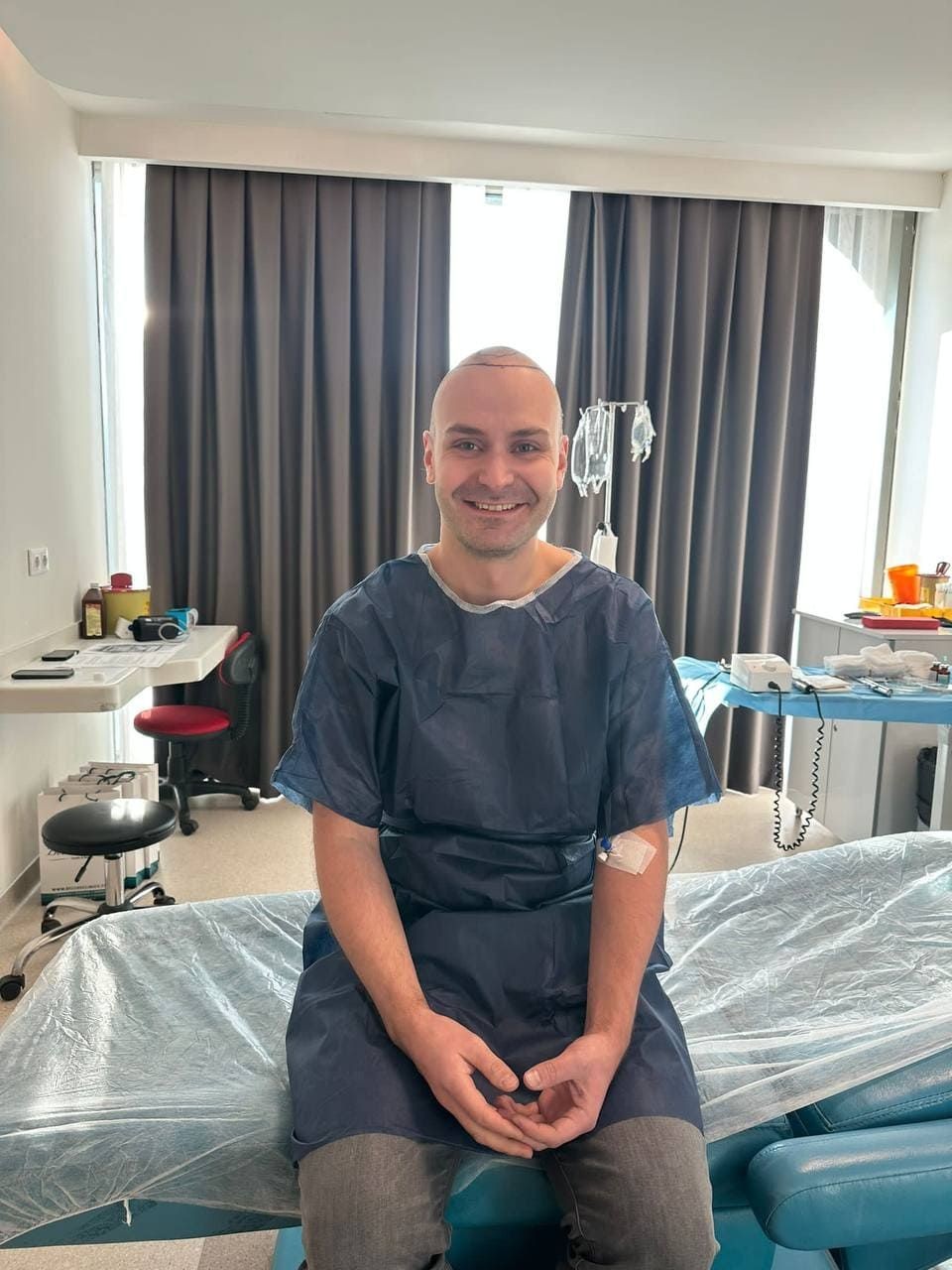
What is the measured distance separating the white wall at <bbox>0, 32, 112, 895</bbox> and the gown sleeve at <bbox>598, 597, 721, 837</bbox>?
2.17 metres

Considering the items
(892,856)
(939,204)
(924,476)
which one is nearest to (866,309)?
(939,204)

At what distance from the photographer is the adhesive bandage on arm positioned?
1.29 meters

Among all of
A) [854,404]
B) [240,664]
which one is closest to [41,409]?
[240,664]

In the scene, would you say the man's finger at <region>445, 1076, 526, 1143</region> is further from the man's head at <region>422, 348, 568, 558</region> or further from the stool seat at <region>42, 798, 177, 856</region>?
the stool seat at <region>42, 798, 177, 856</region>

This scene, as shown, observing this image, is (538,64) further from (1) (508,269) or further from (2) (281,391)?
(2) (281,391)

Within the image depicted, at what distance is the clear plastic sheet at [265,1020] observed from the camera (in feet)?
3.65

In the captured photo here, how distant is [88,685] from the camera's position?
253 cm

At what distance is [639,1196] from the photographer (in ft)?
3.38

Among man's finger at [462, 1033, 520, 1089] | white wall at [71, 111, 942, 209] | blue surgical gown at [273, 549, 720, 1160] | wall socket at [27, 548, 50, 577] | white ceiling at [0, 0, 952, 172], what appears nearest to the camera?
man's finger at [462, 1033, 520, 1089]

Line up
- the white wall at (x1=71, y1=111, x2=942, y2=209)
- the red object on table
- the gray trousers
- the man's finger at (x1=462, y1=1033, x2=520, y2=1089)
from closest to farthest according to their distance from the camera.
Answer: the gray trousers < the man's finger at (x1=462, y1=1033, x2=520, y2=1089) < the red object on table < the white wall at (x1=71, y1=111, x2=942, y2=209)

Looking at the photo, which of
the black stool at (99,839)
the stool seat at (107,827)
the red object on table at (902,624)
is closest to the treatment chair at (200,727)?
the black stool at (99,839)

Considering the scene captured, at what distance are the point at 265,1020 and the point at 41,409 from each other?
2.48 metres

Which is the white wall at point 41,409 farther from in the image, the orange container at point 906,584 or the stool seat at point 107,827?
the orange container at point 906,584

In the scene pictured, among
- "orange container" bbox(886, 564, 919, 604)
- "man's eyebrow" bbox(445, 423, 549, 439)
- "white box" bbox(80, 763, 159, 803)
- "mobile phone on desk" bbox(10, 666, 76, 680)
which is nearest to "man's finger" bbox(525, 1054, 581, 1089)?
"man's eyebrow" bbox(445, 423, 549, 439)
